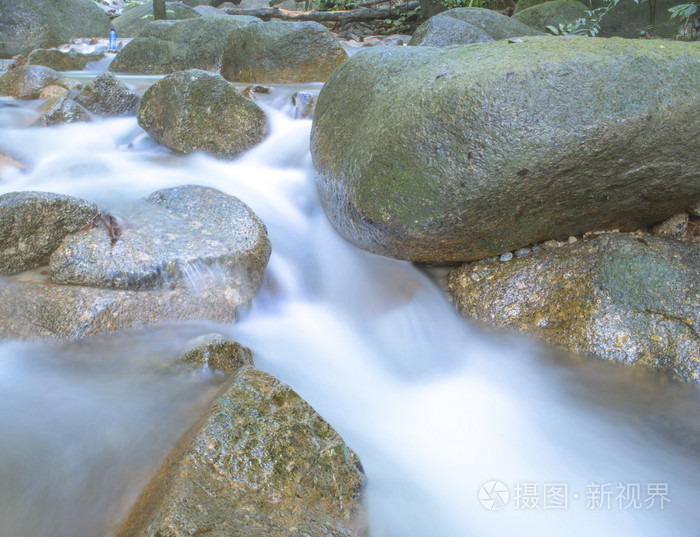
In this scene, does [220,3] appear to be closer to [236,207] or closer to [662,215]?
[236,207]

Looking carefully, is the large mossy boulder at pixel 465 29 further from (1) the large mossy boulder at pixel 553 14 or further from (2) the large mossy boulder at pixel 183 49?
(2) the large mossy boulder at pixel 183 49

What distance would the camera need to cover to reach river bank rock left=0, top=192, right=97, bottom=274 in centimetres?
306

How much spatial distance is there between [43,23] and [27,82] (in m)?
6.94

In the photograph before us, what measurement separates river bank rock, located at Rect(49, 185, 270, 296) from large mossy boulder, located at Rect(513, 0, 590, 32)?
7.38 metres

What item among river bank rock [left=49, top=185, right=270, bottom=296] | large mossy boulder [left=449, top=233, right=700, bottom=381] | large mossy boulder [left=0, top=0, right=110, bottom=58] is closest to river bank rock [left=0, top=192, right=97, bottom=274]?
river bank rock [left=49, top=185, right=270, bottom=296]

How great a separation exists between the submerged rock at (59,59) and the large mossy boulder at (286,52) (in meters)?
4.05

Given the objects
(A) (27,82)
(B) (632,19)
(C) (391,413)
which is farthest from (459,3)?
(C) (391,413)

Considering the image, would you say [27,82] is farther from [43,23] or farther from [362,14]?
[362,14]

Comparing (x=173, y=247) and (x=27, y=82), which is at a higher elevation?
(x=173, y=247)

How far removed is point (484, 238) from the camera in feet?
10.8

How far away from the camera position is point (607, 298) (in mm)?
3041

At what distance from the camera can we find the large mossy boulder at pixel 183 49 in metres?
8.68

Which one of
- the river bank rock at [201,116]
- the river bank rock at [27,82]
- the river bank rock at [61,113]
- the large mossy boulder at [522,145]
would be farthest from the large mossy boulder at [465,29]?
the river bank rock at [27,82]

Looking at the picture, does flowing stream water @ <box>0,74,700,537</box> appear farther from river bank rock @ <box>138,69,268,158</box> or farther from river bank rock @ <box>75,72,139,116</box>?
river bank rock @ <box>75,72,139,116</box>
